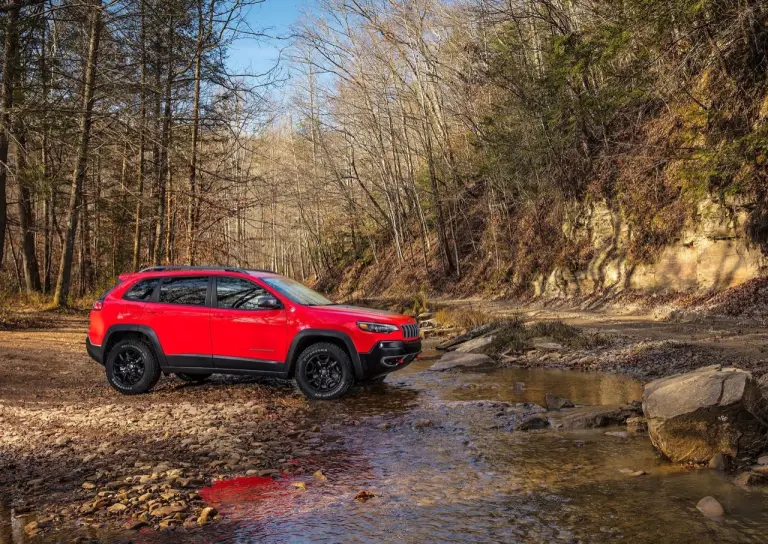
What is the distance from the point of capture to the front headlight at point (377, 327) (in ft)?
28.3

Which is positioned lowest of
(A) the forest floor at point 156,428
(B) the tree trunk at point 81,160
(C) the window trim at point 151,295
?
(A) the forest floor at point 156,428

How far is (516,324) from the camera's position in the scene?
49.2 ft

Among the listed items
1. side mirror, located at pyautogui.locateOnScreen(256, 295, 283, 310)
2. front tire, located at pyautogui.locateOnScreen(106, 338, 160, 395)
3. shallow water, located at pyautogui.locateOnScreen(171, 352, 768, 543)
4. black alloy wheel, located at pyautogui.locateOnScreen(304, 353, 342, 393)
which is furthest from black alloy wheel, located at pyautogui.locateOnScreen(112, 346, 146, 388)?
shallow water, located at pyautogui.locateOnScreen(171, 352, 768, 543)

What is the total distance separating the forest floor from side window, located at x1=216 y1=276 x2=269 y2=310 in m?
1.37

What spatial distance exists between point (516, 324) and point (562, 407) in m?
6.65

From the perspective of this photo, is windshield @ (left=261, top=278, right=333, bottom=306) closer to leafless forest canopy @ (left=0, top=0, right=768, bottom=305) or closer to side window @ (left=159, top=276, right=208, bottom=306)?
side window @ (left=159, top=276, right=208, bottom=306)

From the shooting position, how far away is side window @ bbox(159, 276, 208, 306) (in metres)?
9.07

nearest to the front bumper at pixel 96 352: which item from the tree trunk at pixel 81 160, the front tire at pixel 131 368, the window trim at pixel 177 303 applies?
the front tire at pixel 131 368

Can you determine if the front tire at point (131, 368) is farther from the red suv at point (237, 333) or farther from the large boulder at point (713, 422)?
the large boulder at point (713, 422)

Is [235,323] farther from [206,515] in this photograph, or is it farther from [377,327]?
[206,515]

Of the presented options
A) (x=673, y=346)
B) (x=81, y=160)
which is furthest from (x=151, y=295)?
(x=81, y=160)

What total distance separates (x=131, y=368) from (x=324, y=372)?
294cm

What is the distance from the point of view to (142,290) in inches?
365

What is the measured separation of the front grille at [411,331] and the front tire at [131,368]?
3693 mm
